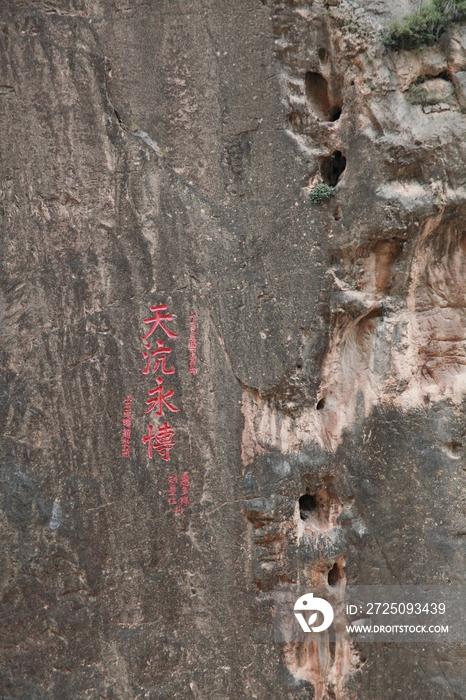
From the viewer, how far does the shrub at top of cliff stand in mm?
5270

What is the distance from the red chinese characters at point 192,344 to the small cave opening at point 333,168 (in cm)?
180

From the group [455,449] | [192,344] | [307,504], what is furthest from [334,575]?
[192,344]

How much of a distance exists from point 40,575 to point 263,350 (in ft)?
8.81

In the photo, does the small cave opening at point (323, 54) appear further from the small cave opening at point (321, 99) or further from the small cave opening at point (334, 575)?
the small cave opening at point (334, 575)

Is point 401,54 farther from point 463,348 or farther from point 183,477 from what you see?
point 183,477

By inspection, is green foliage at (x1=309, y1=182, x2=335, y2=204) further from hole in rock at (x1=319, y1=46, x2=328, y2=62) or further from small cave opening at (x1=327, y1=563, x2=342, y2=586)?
small cave opening at (x1=327, y1=563, x2=342, y2=586)

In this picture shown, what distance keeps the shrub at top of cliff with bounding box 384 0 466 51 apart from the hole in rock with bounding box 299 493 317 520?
13.4 ft

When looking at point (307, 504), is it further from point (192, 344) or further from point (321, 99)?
point (321, 99)

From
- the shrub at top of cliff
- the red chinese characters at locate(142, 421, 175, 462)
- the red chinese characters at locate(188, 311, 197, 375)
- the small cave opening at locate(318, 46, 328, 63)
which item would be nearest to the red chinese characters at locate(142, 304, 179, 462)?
the red chinese characters at locate(142, 421, 175, 462)

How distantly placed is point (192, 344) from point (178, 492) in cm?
128

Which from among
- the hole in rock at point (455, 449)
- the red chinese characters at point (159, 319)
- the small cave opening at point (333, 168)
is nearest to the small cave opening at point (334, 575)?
the hole in rock at point (455, 449)

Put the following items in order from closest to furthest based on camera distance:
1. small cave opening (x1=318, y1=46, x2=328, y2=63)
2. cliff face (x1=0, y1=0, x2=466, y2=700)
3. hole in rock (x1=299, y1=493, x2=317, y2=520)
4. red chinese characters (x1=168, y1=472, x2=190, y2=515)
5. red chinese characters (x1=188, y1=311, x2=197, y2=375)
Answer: cliff face (x1=0, y1=0, x2=466, y2=700), red chinese characters (x1=168, y1=472, x2=190, y2=515), red chinese characters (x1=188, y1=311, x2=197, y2=375), hole in rock (x1=299, y1=493, x2=317, y2=520), small cave opening (x1=318, y1=46, x2=328, y2=63)

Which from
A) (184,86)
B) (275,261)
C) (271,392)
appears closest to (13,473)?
(271,392)

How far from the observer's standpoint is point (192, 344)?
540cm
